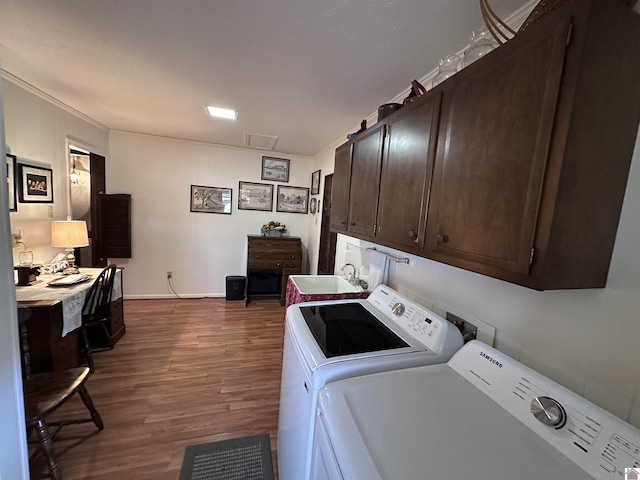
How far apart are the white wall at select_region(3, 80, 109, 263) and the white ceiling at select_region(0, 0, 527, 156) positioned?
19cm

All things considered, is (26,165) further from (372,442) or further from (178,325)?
(372,442)

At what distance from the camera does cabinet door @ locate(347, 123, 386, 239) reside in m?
1.53

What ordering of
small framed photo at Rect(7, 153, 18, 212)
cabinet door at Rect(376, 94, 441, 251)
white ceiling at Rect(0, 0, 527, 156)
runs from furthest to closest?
1. small framed photo at Rect(7, 153, 18, 212)
2. white ceiling at Rect(0, 0, 527, 156)
3. cabinet door at Rect(376, 94, 441, 251)

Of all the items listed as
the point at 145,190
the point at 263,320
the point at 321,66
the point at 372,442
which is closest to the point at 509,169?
the point at 372,442

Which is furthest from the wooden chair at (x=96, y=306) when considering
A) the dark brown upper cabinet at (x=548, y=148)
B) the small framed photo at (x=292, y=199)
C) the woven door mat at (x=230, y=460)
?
the dark brown upper cabinet at (x=548, y=148)

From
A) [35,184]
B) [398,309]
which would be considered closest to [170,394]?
[398,309]

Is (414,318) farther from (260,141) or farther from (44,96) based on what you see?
(44,96)

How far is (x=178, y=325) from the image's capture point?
3.18 meters

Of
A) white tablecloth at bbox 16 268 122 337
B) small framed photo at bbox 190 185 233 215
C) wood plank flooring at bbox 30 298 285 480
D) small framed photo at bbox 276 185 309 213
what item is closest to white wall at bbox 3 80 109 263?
white tablecloth at bbox 16 268 122 337

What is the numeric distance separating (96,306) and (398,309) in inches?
101

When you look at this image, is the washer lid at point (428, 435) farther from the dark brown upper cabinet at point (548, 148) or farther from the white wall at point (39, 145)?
the white wall at point (39, 145)

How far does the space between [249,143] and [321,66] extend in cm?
233

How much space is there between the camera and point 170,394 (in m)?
2.05

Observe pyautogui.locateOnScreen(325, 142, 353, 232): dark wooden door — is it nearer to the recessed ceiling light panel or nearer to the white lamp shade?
the recessed ceiling light panel
